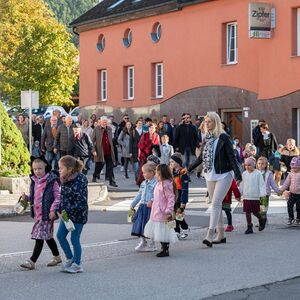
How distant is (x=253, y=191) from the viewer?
14.4m

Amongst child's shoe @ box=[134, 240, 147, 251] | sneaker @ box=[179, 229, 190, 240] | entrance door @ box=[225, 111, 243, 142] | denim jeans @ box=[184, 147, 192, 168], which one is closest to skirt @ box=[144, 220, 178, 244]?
child's shoe @ box=[134, 240, 147, 251]

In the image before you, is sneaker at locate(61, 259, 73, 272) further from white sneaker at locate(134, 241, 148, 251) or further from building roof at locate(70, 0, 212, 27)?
building roof at locate(70, 0, 212, 27)

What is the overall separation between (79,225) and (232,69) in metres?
23.7

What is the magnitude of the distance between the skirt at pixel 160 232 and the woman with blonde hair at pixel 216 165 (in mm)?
916

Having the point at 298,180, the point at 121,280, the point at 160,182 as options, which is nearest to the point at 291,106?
the point at 298,180

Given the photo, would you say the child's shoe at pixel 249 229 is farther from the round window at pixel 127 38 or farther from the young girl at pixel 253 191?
the round window at pixel 127 38

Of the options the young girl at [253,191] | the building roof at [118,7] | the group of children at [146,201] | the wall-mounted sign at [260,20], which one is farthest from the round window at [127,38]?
the young girl at [253,191]

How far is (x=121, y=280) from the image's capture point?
32.2 feet

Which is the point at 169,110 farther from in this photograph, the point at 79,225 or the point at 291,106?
the point at 79,225

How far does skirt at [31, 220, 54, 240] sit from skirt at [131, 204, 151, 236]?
1.76 m

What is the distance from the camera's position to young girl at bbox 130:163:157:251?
12.1 m

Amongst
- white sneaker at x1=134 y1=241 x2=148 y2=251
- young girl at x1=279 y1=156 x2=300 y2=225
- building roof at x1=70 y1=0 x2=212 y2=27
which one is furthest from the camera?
building roof at x1=70 y1=0 x2=212 y2=27

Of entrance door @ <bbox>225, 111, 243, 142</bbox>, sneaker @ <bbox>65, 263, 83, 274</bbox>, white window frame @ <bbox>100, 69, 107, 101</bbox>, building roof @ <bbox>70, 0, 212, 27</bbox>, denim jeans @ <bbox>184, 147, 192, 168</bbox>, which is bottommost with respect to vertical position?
sneaker @ <bbox>65, 263, 83, 274</bbox>

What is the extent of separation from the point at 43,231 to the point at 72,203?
0.53 metres
